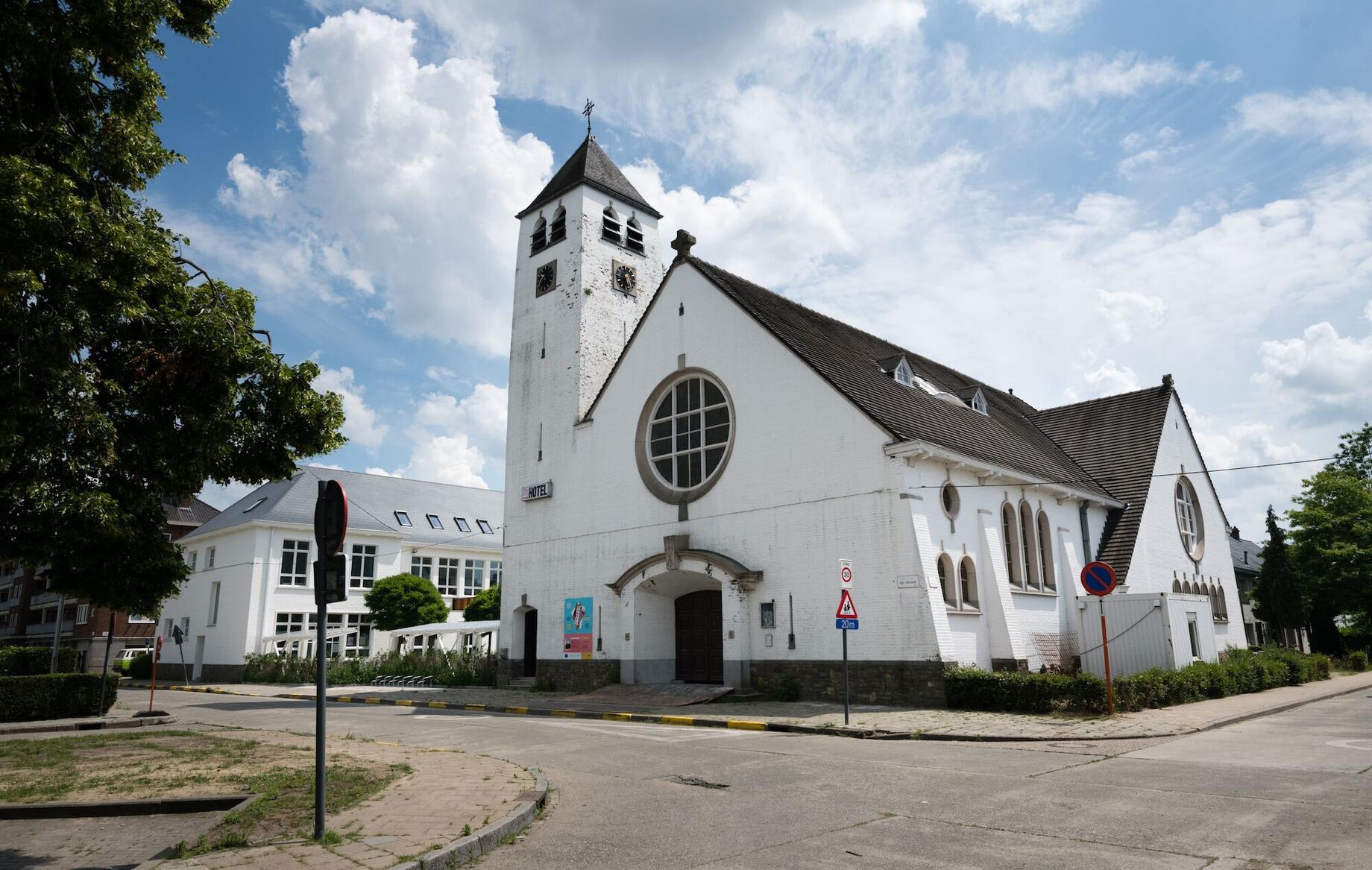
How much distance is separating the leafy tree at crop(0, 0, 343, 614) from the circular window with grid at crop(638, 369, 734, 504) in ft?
49.1

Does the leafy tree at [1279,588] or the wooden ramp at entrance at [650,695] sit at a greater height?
the leafy tree at [1279,588]

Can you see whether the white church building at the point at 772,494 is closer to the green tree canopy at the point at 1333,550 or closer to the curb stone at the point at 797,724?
the curb stone at the point at 797,724

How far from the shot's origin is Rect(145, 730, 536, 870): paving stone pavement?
5766mm

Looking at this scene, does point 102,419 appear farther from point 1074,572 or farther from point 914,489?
point 1074,572

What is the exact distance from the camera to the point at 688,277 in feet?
78.2

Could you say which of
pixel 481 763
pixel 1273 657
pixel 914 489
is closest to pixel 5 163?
pixel 481 763

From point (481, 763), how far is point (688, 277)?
635 inches

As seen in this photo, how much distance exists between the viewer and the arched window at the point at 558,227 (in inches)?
1152

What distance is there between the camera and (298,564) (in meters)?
39.8

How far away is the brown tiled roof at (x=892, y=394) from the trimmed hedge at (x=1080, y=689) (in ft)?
17.0

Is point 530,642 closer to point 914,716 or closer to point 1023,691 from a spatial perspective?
point 914,716

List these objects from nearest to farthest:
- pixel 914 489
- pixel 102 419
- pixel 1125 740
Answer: pixel 102 419 → pixel 1125 740 → pixel 914 489

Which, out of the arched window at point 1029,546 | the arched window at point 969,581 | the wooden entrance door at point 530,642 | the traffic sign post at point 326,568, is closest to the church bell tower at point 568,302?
the wooden entrance door at point 530,642

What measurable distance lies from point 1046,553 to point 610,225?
1764 centimetres
